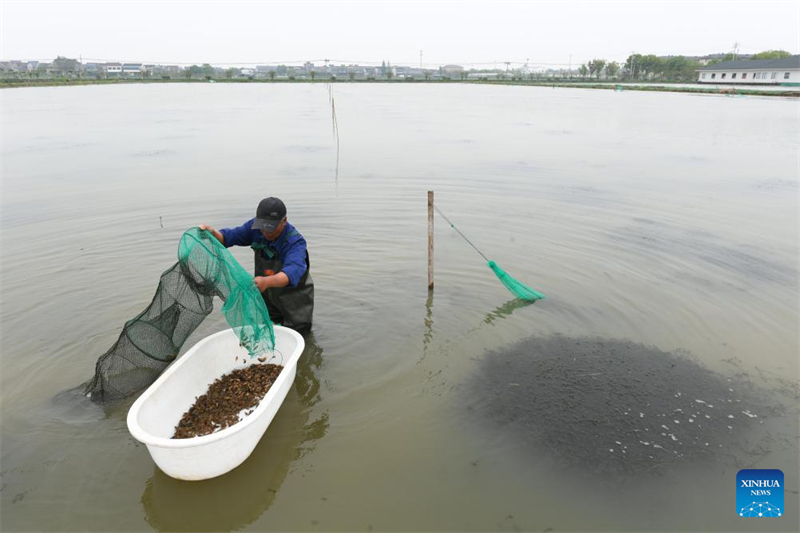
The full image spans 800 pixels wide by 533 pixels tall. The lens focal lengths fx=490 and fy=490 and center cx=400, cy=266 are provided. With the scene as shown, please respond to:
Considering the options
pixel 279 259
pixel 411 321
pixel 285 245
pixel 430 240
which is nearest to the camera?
pixel 285 245

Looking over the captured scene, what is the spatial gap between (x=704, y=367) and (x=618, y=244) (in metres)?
3.88

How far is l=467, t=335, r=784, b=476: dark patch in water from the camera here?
166 inches

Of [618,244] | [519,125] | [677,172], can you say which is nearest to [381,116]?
[519,125]

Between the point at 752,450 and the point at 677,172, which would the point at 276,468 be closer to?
the point at 752,450

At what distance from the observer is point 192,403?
4445mm

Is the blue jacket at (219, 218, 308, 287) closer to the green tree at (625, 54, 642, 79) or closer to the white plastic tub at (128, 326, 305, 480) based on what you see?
the white plastic tub at (128, 326, 305, 480)

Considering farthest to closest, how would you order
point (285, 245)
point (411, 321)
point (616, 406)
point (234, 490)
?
point (411, 321), point (285, 245), point (616, 406), point (234, 490)

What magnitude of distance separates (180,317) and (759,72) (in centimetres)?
8635

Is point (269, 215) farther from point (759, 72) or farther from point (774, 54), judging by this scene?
point (774, 54)

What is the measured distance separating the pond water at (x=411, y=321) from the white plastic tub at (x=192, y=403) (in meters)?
0.30

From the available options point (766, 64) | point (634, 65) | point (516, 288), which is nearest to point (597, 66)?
point (634, 65)

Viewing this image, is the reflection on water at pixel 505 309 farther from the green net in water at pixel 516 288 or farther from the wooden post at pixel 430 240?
the wooden post at pixel 430 240

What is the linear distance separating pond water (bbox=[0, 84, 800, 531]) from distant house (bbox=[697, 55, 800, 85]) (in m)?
66.4

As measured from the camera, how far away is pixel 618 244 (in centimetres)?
891
